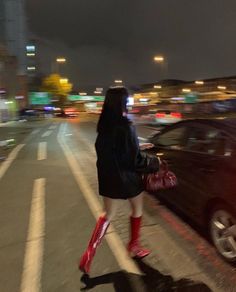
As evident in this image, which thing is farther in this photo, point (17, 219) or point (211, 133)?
point (17, 219)

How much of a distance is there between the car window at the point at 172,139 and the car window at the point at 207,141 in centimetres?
24

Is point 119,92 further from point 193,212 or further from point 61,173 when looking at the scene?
point 61,173

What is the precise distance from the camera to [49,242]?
541 centimetres

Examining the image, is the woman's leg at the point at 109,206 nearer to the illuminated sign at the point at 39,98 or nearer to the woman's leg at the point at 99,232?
the woman's leg at the point at 99,232

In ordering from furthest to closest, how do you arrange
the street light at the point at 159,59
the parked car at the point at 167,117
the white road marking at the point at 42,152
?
the street light at the point at 159,59 → the parked car at the point at 167,117 → the white road marking at the point at 42,152

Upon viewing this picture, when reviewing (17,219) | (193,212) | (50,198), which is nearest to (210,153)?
(193,212)

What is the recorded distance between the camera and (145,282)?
4.19 metres

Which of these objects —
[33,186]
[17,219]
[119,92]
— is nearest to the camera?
[119,92]

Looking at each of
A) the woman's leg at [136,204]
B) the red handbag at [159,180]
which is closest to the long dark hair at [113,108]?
the red handbag at [159,180]

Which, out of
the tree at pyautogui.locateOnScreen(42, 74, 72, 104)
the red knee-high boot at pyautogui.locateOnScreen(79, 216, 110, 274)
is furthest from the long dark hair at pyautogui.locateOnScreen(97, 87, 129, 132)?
the tree at pyautogui.locateOnScreen(42, 74, 72, 104)

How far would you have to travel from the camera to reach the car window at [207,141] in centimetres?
506

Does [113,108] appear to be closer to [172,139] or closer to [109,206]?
[109,206]

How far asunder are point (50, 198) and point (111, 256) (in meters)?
3.22

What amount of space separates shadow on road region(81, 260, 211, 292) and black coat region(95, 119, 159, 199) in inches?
31.1
